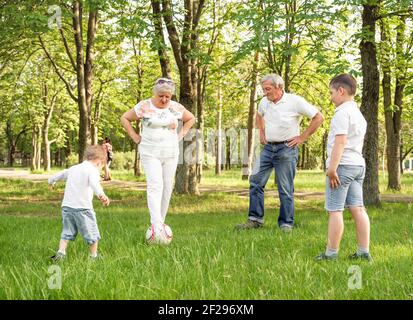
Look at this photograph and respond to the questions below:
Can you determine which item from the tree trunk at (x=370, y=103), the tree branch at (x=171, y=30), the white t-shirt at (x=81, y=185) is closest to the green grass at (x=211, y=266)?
the white t-shirt at (x=81, y=185)

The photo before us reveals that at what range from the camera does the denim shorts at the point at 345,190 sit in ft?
16.1

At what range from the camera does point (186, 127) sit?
7.09 m

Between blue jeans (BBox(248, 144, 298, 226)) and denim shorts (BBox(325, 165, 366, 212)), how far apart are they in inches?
92.9

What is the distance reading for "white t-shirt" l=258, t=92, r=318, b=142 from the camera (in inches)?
285

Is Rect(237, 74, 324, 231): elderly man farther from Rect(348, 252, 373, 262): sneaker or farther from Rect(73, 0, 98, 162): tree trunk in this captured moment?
Rect(73, 0, 98, 162): tree trunk

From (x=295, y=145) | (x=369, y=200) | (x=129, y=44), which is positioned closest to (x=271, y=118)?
(x=295, y=145)

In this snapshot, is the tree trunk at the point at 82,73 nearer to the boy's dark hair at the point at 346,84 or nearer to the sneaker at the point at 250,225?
the sneaker at the point at 250,225

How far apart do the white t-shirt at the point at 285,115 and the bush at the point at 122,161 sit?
38450 millimetres

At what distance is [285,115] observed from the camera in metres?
7.30

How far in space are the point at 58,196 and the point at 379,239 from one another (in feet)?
40.0

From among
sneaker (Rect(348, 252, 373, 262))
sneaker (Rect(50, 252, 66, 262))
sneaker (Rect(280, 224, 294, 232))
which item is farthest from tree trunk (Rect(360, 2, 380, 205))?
sneaker (Rect(50, 252, 66, 262))

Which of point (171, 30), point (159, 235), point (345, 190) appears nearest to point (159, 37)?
point (171, 30)

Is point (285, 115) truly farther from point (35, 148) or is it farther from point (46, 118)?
point (35, 148)
